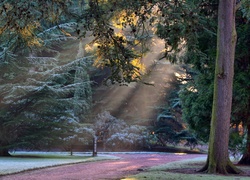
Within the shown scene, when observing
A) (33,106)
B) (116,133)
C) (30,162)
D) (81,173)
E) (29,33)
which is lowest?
(81,173)

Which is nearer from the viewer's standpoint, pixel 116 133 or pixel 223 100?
pixel 223 100

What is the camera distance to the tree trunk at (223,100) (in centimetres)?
1306

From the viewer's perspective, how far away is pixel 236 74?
53.6ft

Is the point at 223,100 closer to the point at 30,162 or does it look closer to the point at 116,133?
the point at 30,162

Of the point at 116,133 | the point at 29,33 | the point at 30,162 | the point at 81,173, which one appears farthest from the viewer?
the point at 116,133

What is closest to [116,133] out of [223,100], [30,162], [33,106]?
[33,106]

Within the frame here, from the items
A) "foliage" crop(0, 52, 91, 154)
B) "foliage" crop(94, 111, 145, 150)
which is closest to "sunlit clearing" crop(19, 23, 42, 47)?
"foliage" crop(0, 52, 91, 154)

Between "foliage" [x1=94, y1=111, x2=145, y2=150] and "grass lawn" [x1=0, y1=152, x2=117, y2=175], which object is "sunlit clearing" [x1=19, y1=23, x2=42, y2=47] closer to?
"grass lawn" [x1=0, y1=152, x2=117, y2=175]

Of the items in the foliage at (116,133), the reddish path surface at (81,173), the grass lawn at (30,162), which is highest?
the foliage at (116,133)

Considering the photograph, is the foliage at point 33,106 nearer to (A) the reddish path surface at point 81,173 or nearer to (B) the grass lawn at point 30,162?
(B) the grass lawn at point 30,162

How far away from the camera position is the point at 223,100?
1319 cm

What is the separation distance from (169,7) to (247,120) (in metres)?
9.57

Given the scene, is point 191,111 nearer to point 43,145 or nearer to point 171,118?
point 43,145

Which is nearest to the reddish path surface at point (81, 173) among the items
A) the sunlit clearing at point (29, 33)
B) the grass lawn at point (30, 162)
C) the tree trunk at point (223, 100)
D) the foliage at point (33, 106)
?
the grass lawn at point (30, 162)
